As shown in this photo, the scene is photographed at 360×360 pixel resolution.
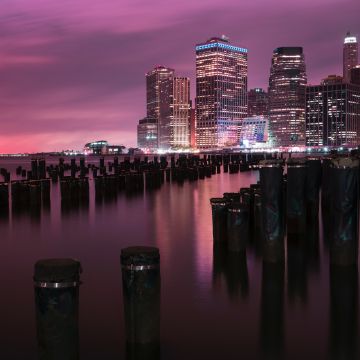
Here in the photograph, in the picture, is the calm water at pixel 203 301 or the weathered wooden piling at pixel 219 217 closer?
the calm water at pixel 203 301

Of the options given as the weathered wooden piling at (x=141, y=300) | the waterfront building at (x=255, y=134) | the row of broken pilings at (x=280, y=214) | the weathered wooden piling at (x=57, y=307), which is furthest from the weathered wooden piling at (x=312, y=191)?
the waterfront building at (x=255, y=134)

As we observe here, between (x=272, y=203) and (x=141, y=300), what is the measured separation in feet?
14.6

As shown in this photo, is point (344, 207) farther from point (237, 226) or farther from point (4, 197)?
point (4, 197)

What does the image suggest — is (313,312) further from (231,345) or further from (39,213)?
(39,213)

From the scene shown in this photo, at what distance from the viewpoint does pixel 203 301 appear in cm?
734

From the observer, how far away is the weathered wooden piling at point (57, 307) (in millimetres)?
4629

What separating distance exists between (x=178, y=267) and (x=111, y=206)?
11.9 meters

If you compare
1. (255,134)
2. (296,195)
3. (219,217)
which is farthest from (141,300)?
(255,134)

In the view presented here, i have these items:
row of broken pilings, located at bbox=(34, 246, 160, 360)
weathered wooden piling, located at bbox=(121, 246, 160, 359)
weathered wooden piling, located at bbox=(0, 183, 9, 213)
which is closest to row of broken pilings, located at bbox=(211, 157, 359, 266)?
weathered wooden piling, located at bbox=(121, 246, 160, 359)

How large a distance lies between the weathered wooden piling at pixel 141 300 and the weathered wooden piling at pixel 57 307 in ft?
2.51

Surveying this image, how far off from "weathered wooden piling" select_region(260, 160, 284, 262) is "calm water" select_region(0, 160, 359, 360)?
0.56 meters

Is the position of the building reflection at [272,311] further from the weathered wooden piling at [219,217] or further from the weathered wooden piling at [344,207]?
the weathered wooden piling at [219,217]

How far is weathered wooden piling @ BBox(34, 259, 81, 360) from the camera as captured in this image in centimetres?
463

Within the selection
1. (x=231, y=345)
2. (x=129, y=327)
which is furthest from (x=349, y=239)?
(x=129, y=327)
